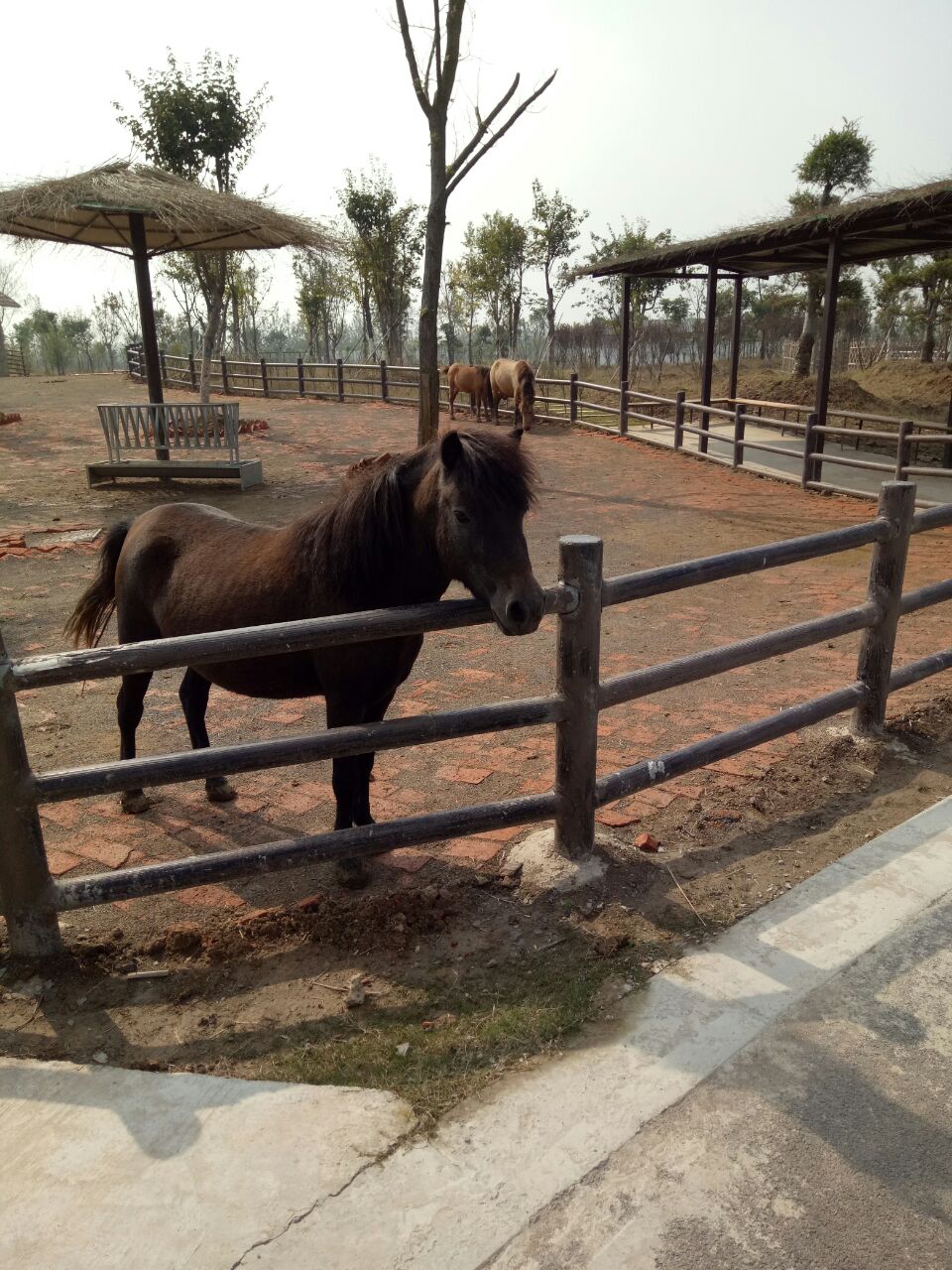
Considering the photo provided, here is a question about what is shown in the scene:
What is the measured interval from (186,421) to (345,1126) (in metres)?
10.3

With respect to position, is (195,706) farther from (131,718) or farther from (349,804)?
(349,804)

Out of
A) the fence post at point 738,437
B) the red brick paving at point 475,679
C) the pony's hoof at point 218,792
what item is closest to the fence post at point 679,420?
the fence post at point 738,437

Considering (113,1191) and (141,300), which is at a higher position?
(141,300)

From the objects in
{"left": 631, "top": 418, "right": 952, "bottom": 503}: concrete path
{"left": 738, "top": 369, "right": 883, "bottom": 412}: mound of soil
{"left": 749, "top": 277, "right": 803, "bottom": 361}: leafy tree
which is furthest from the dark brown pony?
{"left": 749, "top": 277, "right": 803, "bottom": 361}: leafy tree

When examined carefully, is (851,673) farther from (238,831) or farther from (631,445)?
(631,445)

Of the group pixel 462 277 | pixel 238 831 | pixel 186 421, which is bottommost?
pixel 238 831

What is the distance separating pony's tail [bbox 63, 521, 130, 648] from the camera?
11.6 ft

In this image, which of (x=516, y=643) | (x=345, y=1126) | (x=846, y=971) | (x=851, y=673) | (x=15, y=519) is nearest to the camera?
(x=345, y=1126)

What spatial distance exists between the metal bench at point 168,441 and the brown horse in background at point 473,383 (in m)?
7.34

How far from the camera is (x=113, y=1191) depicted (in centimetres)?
160

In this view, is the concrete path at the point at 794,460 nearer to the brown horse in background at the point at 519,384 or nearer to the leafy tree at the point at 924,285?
the brown horse in background at the point at 519,384

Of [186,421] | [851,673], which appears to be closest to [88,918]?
[851,673]

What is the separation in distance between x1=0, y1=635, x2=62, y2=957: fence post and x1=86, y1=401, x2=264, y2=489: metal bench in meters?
8.68

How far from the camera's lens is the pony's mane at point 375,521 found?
2361 millimetres
